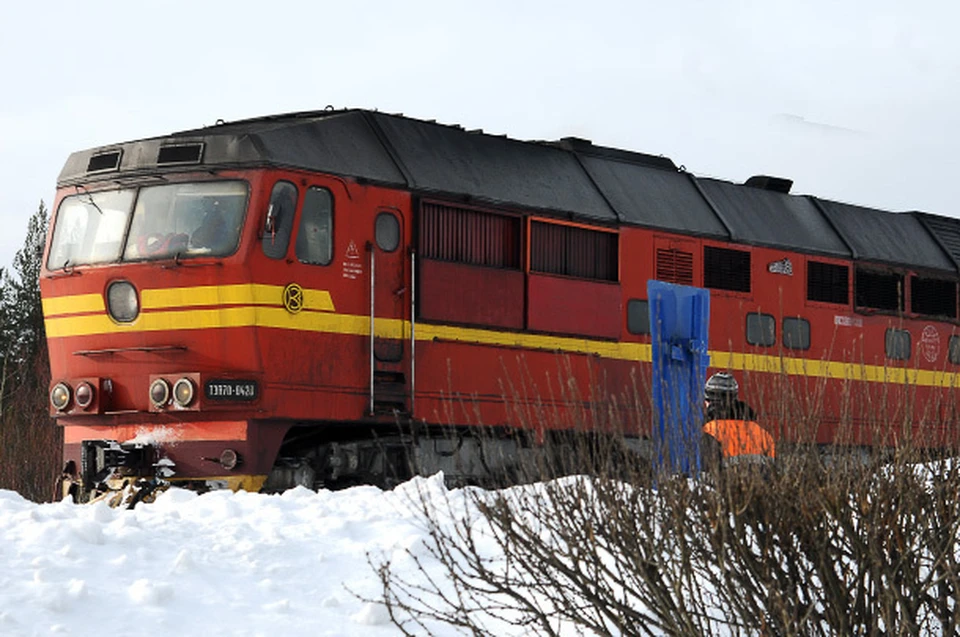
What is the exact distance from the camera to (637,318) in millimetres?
15516

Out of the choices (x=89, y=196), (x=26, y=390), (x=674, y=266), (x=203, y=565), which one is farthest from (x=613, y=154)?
(x=26, y=390)

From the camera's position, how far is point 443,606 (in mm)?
8688

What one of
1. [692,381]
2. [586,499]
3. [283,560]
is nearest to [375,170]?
[692,381]

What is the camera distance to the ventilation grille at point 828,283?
57.4 feet

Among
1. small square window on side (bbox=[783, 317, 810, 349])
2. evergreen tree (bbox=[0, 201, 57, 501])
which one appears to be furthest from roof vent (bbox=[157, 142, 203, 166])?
evergreen tree (bbox=[0, 201, 57, 501])

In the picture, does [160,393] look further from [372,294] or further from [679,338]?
[679,338]

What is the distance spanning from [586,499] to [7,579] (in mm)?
3421

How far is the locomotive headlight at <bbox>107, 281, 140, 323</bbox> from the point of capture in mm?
13289

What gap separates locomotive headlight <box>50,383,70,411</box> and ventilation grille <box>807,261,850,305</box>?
8.03 metres

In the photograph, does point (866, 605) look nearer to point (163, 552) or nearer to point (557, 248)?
point (163, 552)

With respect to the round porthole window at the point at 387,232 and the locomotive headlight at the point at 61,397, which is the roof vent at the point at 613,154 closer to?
the round porthole window at the point at 387,232

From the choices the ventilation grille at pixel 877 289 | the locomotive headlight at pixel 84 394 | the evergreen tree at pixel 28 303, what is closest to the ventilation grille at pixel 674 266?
the ventilation grille at pixel 877 289

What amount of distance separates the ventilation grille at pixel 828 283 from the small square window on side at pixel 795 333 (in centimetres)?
38

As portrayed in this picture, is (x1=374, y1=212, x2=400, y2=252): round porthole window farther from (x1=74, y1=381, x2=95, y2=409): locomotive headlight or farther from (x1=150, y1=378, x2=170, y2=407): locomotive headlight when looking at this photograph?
(x1=74, y1=381, x2=95, y2=409): locomotive headlight
